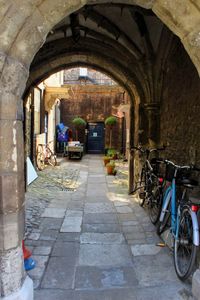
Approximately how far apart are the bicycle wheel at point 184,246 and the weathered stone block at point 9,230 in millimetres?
1476

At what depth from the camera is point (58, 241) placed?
3.75 meters

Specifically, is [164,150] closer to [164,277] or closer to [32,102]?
[164,277]

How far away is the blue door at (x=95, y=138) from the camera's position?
1927 centimetres

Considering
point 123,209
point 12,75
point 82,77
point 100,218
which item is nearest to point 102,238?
point 100,218

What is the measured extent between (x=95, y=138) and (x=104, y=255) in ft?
53.3

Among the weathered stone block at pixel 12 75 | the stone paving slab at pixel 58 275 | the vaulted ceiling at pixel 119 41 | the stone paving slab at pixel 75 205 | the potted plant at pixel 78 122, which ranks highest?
the vaulted ceiling at pixel 119 41

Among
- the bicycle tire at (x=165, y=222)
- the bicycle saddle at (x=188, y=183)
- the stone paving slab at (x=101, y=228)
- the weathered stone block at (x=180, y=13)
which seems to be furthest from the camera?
the stone paving slab at (x=101, y=228)

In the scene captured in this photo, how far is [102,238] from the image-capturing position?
3.90 metres

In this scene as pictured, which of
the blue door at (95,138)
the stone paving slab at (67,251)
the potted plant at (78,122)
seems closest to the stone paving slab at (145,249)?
the stone paving slab at (67,251)

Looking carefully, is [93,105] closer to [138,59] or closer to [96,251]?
[138,59]

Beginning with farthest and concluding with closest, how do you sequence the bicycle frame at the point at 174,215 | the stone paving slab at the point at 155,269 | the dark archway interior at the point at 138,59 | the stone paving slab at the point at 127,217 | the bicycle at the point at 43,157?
the bicycle at the point at 43,157
the stone paving slab at the point at 127,217
the dark archway interior at the point at 138,59
the stone paving slab at the point at 155,269
the bicycle frame at the point at 174,215

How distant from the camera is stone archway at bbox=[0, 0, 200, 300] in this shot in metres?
1.96

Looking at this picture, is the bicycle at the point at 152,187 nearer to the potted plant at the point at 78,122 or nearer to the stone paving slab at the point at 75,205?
the stone paving slab at the point at 75,205

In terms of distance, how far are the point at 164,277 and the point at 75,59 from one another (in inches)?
187
